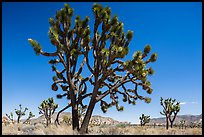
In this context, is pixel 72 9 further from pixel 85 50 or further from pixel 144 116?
pixel 144 116

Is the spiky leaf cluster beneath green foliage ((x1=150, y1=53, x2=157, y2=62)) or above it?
above

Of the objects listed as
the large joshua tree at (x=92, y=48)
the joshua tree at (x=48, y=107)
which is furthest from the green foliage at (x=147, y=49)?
the joshua tree at (x=48, y=107)

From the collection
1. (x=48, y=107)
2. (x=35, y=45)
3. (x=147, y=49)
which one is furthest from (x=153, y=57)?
(x=48, y=107)

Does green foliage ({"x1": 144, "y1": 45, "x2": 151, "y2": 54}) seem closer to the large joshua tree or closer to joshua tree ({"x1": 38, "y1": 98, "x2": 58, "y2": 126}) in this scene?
the large joshua tree

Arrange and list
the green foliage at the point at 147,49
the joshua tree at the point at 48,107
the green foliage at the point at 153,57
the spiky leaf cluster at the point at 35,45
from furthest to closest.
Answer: the joshua tree at the point at 48,107, the green foliage at the point at 153,57, the green foliage at the point at 147,49, the spiky leaf cluster at the point at 35,45

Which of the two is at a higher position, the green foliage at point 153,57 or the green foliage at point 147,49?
the green foliage at point 147,49

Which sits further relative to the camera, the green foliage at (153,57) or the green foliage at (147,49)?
the green foliage at (153,57)

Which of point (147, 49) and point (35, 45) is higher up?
point (35, 45)

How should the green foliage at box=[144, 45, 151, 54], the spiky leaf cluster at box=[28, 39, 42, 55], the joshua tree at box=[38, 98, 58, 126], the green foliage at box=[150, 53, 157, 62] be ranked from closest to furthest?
the spiky leaf cluster at box=[28, 39, 42, 55] < the green foliage at box=[144, 45, 151, 54] < the green foliage at box=[150, 53, 157, 62] < the joshua tree at box=[38, 98, 58, 126]

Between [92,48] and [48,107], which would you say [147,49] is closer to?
[92,48]

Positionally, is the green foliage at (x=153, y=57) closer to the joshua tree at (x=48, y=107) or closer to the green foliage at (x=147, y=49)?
the green foliage at (x=147, y=49)

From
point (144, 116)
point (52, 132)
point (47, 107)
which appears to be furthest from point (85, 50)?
point (144, 116)

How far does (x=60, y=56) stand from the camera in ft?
37.5

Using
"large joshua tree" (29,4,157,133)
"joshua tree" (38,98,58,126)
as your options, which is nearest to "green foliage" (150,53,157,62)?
"large joshua tree" (29,4,157,133)
